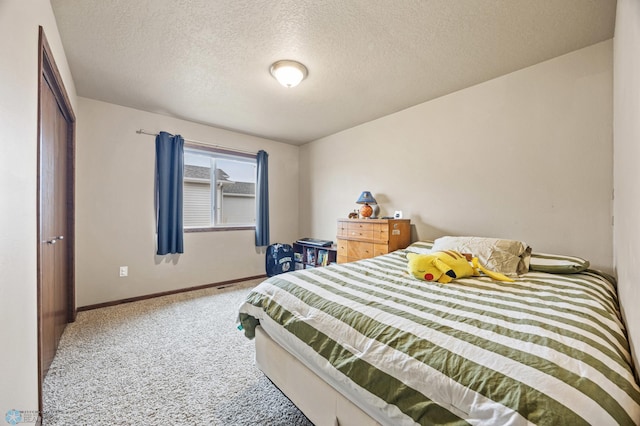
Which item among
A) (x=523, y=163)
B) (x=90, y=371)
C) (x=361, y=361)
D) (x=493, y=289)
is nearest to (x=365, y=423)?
(x=361, y=361)

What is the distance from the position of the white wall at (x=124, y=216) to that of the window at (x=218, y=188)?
0.21 metres

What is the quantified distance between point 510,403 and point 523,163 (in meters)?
2.30

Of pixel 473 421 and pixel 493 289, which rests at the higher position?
pixel 493 289

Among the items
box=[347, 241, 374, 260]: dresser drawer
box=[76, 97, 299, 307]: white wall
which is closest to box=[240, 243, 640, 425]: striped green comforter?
box=[347, 241, 374, 260]: dresser drawer

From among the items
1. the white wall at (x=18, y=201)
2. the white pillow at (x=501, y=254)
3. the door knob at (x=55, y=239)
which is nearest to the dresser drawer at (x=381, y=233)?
the white pillow at (x=501, y=254)

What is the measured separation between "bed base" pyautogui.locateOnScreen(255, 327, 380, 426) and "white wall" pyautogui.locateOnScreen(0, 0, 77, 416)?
1061mm

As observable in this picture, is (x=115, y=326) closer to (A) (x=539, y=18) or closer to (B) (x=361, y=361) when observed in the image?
(B) (x=361, y=361)

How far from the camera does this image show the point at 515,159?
234 centimetres

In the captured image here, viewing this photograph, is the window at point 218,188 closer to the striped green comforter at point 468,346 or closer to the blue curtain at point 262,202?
the blue curtain at point 262,202

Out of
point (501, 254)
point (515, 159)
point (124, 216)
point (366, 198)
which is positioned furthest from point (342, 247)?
point (124, 216)

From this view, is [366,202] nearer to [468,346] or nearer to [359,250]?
[359,250]

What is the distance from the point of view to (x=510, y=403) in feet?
2.20

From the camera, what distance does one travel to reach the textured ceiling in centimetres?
163

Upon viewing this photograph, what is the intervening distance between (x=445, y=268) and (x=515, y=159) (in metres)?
1.42
